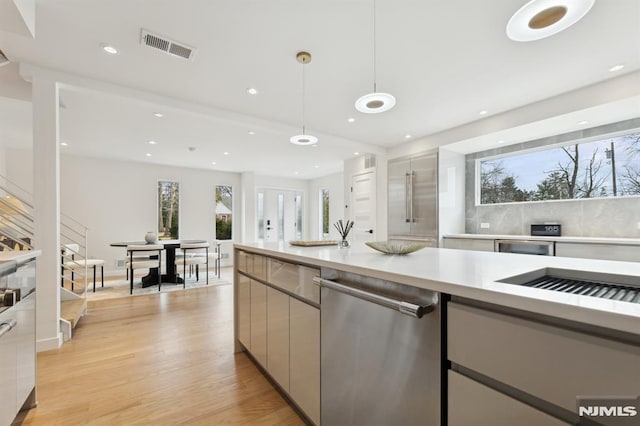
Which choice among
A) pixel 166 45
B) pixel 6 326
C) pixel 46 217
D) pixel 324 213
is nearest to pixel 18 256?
pixel 6 326

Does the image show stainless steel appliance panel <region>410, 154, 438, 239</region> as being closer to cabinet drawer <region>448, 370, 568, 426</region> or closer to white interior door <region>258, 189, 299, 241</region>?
cabinet drawer <region>448, 370, 568, 426</region>

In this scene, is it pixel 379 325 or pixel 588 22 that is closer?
pixel 379 325

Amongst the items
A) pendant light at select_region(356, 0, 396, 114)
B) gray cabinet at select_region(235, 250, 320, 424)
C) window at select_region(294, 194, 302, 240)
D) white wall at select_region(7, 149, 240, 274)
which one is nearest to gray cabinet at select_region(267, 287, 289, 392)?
gray cabinet at select_region(235, 250, 320, 424)

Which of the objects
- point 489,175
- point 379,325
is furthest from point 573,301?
point 489,175

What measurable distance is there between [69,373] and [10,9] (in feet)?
8.27

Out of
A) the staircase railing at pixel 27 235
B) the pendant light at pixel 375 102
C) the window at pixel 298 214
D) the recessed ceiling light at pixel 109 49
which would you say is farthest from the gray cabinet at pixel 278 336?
the window at pixel 298 214

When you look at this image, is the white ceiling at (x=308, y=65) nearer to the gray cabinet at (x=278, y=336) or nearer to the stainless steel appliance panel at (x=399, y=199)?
the stainless steel appliance panel at (x=399, y=199)

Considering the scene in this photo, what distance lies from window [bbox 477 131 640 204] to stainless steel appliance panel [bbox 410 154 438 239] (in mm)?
872

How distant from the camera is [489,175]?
4.71 metres

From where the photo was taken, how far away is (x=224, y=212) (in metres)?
7.98

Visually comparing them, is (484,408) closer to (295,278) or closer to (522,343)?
(522,343)

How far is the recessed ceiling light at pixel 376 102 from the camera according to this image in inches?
77.6

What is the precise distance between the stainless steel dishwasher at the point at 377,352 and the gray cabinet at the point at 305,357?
0.18 feet

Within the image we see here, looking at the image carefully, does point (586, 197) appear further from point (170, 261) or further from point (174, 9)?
point (170, 261)
